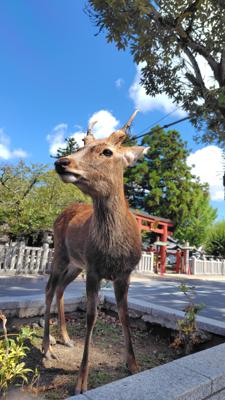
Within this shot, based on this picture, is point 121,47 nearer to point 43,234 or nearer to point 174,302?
point 174,302

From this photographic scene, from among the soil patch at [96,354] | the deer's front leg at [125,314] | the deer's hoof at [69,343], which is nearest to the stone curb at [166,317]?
the soil patch at [96,354]

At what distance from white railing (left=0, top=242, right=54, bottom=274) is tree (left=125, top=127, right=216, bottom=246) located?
14.0m

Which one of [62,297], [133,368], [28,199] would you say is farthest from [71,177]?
[28,199]

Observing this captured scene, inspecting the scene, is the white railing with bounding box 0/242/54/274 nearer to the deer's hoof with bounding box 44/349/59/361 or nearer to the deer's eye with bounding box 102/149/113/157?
the deer's hoof with bounding box 44/349/59/361

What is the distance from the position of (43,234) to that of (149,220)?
25.8 feet

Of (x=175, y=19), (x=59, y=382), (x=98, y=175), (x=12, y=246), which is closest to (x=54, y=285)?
(x=59, y=382)

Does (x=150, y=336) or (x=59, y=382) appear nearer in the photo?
(x=59, y=382)

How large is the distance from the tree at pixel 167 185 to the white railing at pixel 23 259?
1395cm

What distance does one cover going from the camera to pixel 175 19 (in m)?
5.20

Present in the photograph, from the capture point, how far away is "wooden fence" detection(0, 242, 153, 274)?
1318 centimetres

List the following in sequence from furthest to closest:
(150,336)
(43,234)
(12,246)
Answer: (43,234)
(12,246)
(150,336)

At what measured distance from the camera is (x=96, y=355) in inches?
131

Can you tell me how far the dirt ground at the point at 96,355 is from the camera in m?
2.60

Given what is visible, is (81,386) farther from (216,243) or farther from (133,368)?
(216,243)
